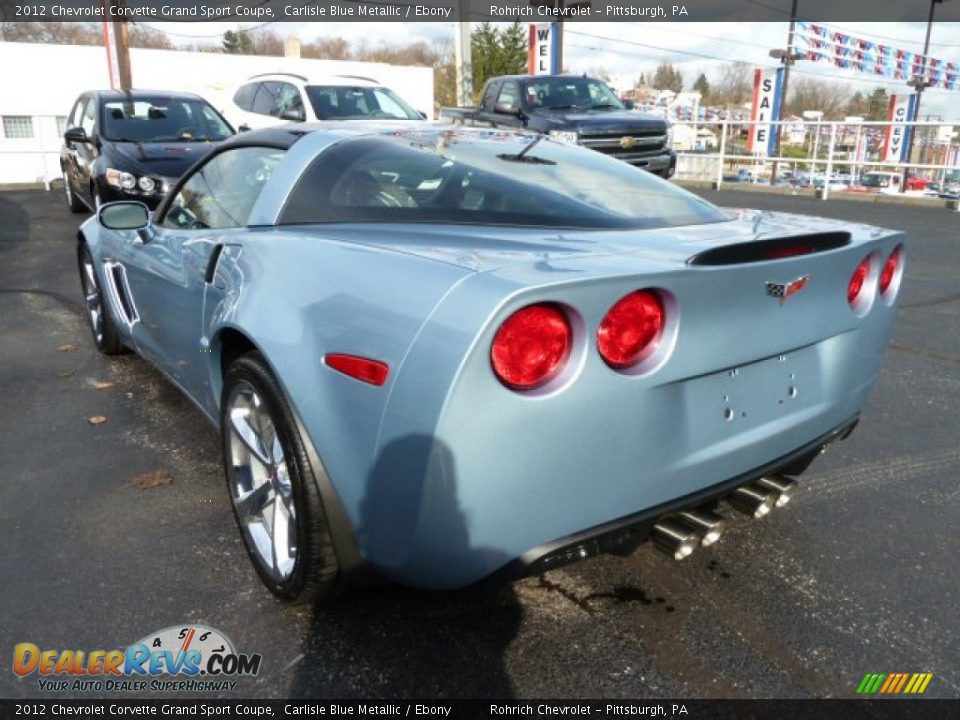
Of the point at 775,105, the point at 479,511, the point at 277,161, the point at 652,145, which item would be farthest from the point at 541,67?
the point at 479,511

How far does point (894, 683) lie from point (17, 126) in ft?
99.8

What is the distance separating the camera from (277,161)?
114 inches

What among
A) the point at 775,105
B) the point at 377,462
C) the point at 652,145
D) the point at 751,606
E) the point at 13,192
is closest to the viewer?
the point at 377,462

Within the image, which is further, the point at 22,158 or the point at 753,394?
the point at 22,158

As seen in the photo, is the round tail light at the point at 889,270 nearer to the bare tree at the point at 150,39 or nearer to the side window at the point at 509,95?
the side window at the point at 509,95

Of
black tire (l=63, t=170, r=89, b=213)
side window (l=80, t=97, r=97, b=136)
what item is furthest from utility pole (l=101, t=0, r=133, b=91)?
side window (l=80, t=97, r=97, b=136)

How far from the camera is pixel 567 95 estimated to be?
12.7 meters

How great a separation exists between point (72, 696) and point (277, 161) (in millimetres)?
1861

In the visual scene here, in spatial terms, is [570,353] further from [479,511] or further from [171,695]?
[171,695]

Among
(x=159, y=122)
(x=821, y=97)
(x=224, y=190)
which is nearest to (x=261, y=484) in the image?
(x=224, y=190)

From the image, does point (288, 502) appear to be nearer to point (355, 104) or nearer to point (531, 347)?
point (531, 347)

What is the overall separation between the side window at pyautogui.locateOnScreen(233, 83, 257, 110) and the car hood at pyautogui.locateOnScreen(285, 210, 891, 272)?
1095 centimetres

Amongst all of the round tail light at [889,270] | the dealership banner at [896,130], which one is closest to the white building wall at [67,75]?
the dealership banner at [896,130]

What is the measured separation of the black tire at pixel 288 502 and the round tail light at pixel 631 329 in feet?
2.71
